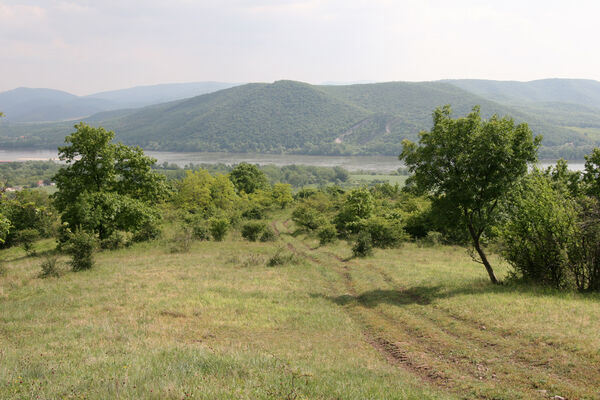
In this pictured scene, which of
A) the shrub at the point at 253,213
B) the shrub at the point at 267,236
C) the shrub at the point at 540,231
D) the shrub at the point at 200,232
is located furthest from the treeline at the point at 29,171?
the shrub at the point at 540,231

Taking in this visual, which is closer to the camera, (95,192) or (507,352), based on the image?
(507,352)

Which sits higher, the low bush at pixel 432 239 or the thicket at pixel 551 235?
the thicket at pixel 551 235

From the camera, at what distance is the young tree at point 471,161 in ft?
51.4

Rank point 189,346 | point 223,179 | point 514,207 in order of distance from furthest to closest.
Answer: point 223,179, point 514,207, point 189,346

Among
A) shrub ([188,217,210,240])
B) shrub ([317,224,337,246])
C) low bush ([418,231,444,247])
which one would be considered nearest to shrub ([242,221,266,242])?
shrub ([188,217,210,240])

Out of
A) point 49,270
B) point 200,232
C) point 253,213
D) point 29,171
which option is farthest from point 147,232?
point 29,171

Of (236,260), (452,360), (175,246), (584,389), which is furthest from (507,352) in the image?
(175,246)

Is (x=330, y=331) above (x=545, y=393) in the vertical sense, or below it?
below

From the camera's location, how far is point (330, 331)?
12477mm

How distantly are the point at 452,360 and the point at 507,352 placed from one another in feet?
5.17

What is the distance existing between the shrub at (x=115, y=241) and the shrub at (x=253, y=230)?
37.5ft

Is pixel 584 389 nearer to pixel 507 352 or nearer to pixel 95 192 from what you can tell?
pixel 507 352

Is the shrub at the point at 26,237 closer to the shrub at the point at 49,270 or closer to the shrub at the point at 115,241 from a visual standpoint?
the shrub at the point at 115,241

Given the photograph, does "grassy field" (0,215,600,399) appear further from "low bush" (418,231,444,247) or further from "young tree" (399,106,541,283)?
"low bush" (418,231,444,247)
